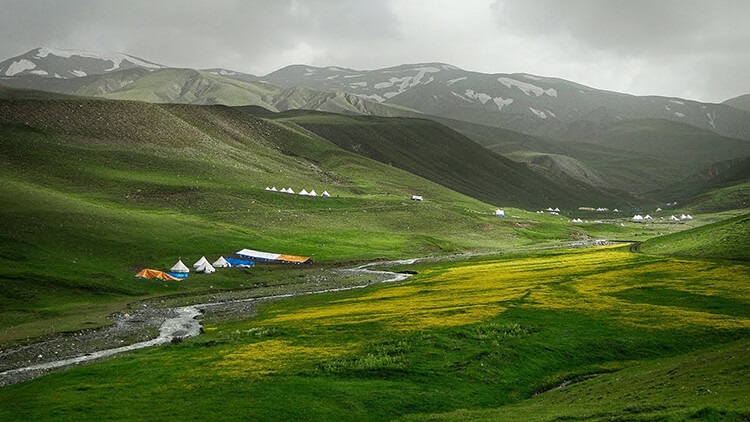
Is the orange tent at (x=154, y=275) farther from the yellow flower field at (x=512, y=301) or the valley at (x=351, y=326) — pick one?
the yellow flower field at (x=512, y=301)

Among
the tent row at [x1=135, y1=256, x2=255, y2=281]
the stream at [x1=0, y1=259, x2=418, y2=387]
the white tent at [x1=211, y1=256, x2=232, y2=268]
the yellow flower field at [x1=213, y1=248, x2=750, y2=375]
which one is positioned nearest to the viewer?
the stream at [x1=0, y1=259, x2=418, y2=387]

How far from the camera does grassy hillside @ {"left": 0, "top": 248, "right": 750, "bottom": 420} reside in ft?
111

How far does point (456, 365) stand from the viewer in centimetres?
4306

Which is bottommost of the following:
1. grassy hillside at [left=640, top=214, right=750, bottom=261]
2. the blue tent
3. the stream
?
the stream

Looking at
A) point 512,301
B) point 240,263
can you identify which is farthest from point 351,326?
point 240,263

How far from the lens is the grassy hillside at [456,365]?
33.8 meters

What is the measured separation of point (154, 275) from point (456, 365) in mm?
70112

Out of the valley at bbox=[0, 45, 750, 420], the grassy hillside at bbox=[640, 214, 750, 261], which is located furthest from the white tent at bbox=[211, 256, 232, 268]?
the grassy hillside at bbox=[640, 214, 750, 261]

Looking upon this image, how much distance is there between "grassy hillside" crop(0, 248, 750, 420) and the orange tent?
113 feet

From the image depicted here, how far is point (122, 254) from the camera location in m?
106

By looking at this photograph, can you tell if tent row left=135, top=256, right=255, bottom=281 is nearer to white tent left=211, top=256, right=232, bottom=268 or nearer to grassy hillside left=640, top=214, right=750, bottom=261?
white tent left=211, top=256, right=232, bottom=268

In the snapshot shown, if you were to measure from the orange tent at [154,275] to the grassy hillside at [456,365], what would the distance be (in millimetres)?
34472

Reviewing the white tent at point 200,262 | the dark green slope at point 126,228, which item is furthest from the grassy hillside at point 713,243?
the white tent at point 200,262

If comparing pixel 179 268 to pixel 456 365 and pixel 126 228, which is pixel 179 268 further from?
pixel 456 365
